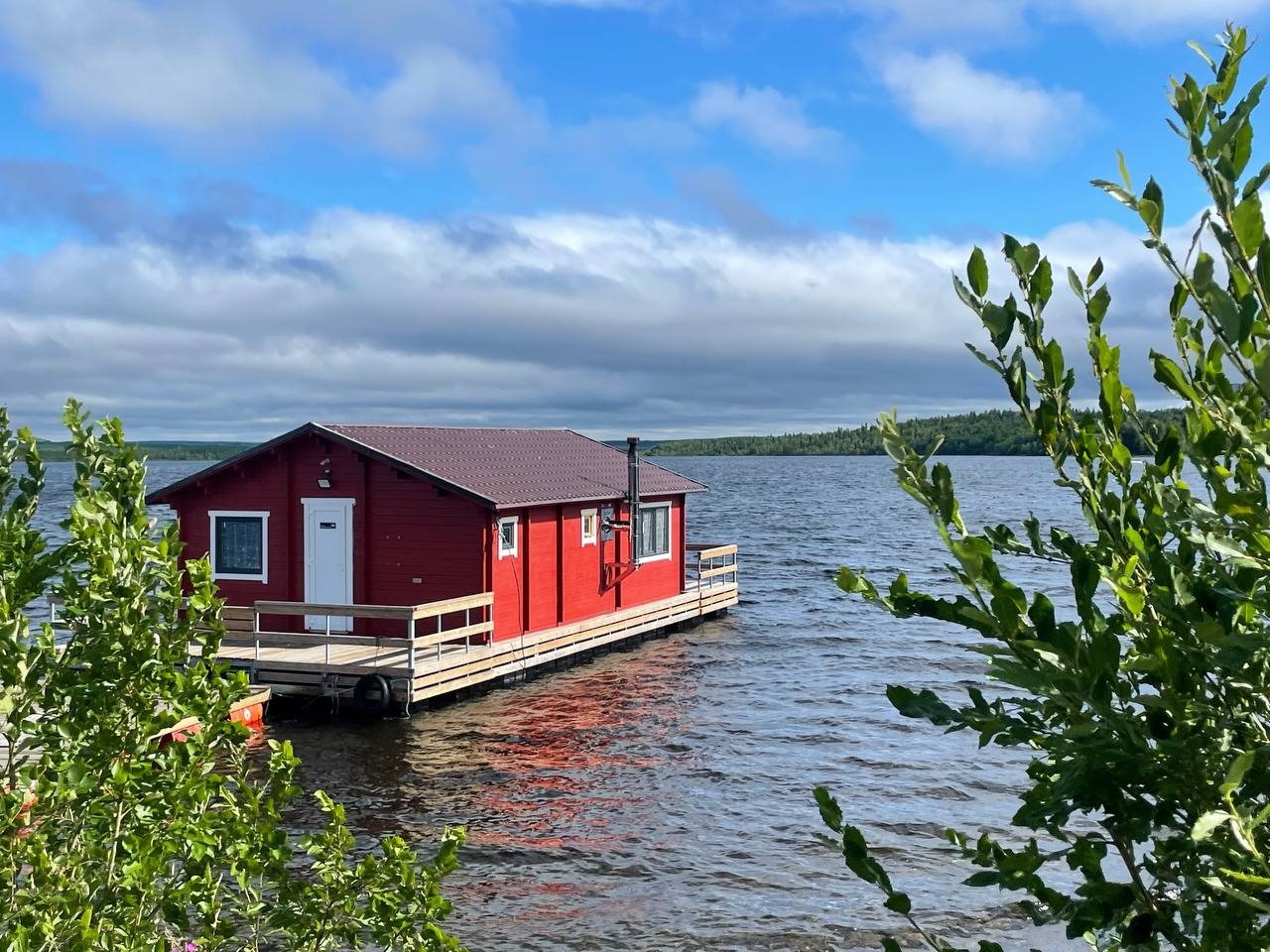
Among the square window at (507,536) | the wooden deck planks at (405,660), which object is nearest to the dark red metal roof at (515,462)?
the square window at (507,536)

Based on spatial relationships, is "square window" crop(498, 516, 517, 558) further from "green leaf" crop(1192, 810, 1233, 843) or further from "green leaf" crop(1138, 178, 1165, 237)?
"green leaf" crop(1192, 810, 1233, 843)

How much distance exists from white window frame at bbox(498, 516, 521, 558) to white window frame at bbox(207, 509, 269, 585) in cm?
491

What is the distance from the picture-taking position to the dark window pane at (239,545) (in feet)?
75.0

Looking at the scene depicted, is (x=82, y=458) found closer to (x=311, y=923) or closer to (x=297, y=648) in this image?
(x=311, y=923)

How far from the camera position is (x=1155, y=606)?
202cm

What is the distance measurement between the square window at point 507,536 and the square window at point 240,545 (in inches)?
194

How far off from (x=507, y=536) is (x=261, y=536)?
201 inches

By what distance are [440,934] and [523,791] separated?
11885 millimetres

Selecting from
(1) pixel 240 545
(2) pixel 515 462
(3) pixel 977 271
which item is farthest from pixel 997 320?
(2) pixel 515 462

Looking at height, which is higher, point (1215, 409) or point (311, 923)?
point (1215, 409)

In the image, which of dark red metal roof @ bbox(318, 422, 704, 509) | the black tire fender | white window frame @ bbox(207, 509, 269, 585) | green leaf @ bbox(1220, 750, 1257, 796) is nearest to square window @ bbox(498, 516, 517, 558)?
dark red metal roof @ bbox(318, 422, 704, 509)

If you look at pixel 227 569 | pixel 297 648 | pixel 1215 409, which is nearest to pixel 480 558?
pixel 297 648

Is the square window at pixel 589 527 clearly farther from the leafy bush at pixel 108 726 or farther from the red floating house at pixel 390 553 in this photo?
the leafy bush at pixel 108 726

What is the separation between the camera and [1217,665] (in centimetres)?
189
